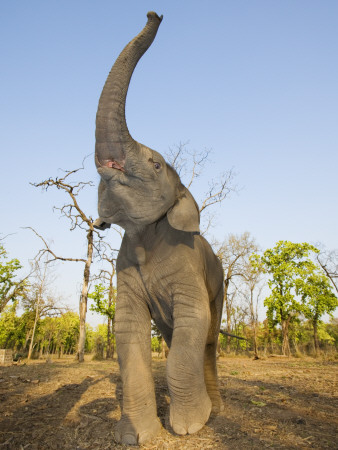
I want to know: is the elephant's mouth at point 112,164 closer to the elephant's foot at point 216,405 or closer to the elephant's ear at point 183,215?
the elephant's ear at point 183,215

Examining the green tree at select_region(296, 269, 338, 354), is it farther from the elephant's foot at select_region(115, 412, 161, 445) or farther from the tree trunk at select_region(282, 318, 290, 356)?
the elephant's foot at select_region(115, 412, 161, 445)

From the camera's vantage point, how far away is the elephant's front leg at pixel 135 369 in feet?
11.0

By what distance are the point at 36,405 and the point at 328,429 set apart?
3.70 metres

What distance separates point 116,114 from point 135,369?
2612 mm

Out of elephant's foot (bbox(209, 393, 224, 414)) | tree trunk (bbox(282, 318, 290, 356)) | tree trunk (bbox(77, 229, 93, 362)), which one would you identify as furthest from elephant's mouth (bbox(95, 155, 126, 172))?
tree trunk (bbox(282, 318, 290, 356))

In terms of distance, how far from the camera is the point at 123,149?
3111 millimetres

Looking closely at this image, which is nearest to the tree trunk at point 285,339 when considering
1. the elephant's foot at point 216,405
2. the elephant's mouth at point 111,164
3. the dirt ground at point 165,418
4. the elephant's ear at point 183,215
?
the dirt ground at point 165,418

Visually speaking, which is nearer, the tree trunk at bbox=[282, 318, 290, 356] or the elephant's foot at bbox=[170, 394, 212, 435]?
the elephant's foot at bbox=[170, 394, 212, 435]

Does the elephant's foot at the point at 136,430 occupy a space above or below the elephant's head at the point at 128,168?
below

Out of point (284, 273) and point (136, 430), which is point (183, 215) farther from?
point (284, 273)

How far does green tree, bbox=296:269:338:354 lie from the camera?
2862cm

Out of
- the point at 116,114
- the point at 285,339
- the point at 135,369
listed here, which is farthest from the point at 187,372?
the point at 285,339

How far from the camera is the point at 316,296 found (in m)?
29.1

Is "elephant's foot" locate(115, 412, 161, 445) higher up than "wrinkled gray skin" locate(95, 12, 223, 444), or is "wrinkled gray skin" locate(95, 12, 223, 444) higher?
"wrinkled gray skin" locate(95, 12, 223, 444)
